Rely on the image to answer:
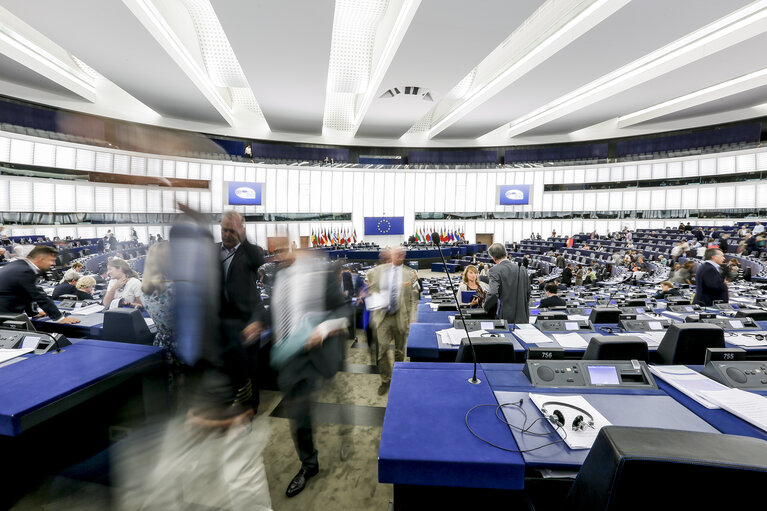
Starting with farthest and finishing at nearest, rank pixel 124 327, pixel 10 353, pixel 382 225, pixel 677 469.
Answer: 1. pixel 382 225
2. pixel 124 327
3. pixel 10 353
4. pixel 677 469

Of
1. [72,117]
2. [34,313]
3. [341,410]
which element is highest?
[72,117]

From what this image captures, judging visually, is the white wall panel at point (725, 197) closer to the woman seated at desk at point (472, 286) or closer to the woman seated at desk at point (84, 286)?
the woman seated at desk at point (472, 286)

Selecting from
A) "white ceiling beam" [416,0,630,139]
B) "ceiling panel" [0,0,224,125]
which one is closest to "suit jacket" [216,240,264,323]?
"ceiling panel" [0,0,224,125]

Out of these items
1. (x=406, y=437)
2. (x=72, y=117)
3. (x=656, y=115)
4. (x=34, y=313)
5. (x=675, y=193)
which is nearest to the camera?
(x=406, y=437)

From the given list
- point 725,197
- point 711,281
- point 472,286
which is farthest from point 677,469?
point 725,197

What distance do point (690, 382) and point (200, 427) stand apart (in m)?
2.53

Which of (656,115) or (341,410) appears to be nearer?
(341,410)

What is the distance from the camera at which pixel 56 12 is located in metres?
8.09

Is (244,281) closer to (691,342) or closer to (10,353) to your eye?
(10,353)

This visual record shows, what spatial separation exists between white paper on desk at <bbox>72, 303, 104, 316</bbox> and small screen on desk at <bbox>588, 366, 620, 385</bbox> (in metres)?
4.94

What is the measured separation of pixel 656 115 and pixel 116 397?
2458 cm

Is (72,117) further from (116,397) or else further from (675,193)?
(675,193)

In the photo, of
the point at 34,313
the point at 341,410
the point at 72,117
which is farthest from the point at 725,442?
the point at 72,117

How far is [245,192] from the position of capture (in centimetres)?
1909
